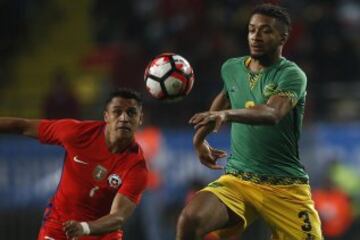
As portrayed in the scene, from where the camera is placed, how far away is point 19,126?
7043 millimetres

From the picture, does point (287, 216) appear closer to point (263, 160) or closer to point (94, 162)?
point (263, 160)

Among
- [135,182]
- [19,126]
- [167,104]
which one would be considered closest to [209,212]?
[135,182]

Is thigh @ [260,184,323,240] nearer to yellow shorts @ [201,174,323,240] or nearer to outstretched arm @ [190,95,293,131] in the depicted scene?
yellow shorts @ [201,174,323,240]

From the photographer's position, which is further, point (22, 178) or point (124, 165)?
point (22, 178)

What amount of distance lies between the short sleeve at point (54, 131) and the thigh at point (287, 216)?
159 cm

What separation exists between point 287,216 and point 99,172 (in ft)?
4.79

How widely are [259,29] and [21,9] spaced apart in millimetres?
10268

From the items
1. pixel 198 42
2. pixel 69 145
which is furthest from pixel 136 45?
pixel 69 145

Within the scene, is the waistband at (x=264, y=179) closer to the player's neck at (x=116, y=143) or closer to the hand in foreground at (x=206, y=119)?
the player's neck at (x=116, y=143)

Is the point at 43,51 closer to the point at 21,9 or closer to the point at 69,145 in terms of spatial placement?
the point at 21,9

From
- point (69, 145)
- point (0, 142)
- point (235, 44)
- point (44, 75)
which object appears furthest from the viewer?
point (44, 75)

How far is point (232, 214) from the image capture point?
6.81 m

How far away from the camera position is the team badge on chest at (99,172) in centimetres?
718

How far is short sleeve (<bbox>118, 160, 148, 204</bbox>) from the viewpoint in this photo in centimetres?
693
